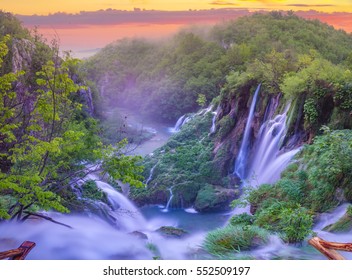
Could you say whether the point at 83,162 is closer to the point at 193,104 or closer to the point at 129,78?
the point at 129,78

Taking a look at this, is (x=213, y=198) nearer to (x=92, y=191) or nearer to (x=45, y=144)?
(x=92, y=191)

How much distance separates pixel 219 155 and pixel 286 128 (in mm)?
840

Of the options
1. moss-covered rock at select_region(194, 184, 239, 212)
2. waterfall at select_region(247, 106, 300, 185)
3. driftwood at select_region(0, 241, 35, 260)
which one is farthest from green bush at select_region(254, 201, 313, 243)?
driftwood at select_region(0, 241, 35, 260)

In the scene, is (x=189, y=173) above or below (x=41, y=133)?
below

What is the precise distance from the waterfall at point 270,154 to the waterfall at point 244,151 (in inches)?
3.2

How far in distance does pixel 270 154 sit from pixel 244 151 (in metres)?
0.33

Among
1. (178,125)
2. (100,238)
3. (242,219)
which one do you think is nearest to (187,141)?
(178,125)

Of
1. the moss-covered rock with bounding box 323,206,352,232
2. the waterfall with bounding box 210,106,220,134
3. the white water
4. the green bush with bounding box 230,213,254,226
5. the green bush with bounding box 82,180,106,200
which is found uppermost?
the waterfall with bounding box 210,106,220,134

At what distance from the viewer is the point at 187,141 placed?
4766mm

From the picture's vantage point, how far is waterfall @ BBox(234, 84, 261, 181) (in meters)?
4.86

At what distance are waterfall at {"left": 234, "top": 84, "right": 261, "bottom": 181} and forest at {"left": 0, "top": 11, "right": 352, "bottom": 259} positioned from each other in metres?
0.02

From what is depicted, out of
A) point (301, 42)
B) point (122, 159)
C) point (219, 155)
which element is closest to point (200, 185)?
point (219, 155)

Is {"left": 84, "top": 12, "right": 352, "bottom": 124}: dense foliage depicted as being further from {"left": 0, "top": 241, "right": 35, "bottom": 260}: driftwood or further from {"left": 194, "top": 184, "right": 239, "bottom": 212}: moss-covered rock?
{"left": 0, "top": 241, "right": 35, "bottom": 260}: driftwood

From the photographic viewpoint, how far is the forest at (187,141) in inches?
138
